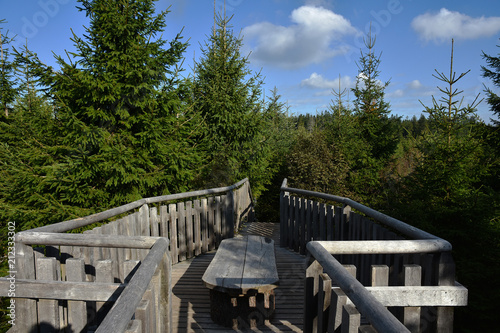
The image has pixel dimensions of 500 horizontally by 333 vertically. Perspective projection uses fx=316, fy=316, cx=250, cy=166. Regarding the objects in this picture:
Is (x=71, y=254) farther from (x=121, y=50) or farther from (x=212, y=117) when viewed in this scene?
(x=212, y=117)

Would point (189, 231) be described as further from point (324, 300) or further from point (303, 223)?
point (324, 300)

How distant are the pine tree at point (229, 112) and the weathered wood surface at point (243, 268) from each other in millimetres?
5464

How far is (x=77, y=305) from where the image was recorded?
2.04 m

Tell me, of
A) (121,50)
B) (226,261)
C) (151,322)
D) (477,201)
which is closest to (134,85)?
(121,50)

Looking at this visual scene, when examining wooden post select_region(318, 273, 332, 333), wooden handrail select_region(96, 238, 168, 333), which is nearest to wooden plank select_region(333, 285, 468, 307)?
wooden post select_region(318, 273, 332, 333)

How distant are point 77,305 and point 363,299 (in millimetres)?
1782

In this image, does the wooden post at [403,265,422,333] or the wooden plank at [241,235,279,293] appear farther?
the wooden plank at [241,235,279,293]

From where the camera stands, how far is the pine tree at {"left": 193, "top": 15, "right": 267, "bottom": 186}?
10727 millimetres

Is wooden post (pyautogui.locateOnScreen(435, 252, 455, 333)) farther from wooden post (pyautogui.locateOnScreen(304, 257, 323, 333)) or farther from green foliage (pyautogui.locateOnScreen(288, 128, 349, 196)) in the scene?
green foliage (pyautogui.locateOnScreen(288, 128, 349, 196))

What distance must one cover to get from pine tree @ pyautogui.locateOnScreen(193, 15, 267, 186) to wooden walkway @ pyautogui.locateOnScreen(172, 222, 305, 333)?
474cm

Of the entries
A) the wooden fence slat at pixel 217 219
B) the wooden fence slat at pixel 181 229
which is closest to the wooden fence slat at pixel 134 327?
the wooden fence slat at pixel 181 229

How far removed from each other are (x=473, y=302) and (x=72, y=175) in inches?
274

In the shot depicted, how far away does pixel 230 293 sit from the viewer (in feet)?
10.6

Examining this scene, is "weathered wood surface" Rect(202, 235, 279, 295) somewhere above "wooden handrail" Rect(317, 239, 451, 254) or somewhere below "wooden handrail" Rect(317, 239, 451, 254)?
below
